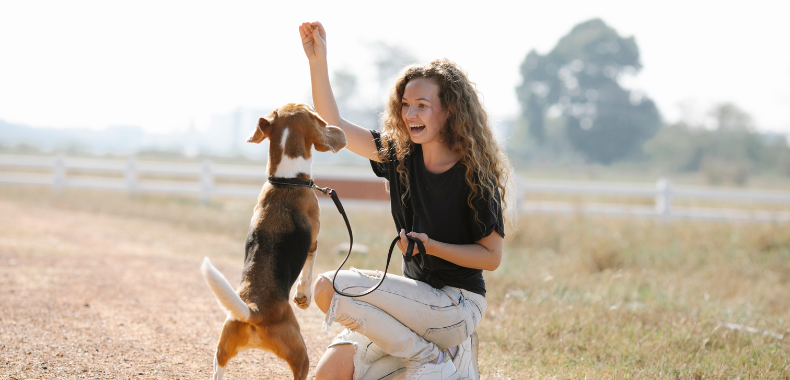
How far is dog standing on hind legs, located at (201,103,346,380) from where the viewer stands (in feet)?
8.49

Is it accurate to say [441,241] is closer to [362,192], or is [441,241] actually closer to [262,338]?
[262,338]

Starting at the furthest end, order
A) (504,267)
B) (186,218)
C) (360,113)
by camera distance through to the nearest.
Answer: (360,113), (186,218), (504,267)

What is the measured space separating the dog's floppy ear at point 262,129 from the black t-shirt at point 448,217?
763mm

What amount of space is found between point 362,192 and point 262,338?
1139 centimetres

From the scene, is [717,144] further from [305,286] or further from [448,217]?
[305,286]

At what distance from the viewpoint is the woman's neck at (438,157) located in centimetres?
315

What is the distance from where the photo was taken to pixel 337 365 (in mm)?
3154

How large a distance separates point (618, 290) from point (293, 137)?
15.1 feet

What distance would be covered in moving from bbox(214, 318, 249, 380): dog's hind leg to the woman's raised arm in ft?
4.04

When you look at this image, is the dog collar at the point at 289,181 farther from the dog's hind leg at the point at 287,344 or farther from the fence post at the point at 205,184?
the fence post at the point at 205,184

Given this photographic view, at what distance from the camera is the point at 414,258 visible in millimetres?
3285

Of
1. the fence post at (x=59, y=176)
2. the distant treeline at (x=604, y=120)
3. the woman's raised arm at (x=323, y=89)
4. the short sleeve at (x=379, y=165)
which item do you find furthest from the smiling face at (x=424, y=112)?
the distant treeline at (x=604, y=120)

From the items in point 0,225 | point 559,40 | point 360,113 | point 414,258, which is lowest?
point 0,225

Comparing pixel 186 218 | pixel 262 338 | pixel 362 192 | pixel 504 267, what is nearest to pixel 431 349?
pixel 262 338
